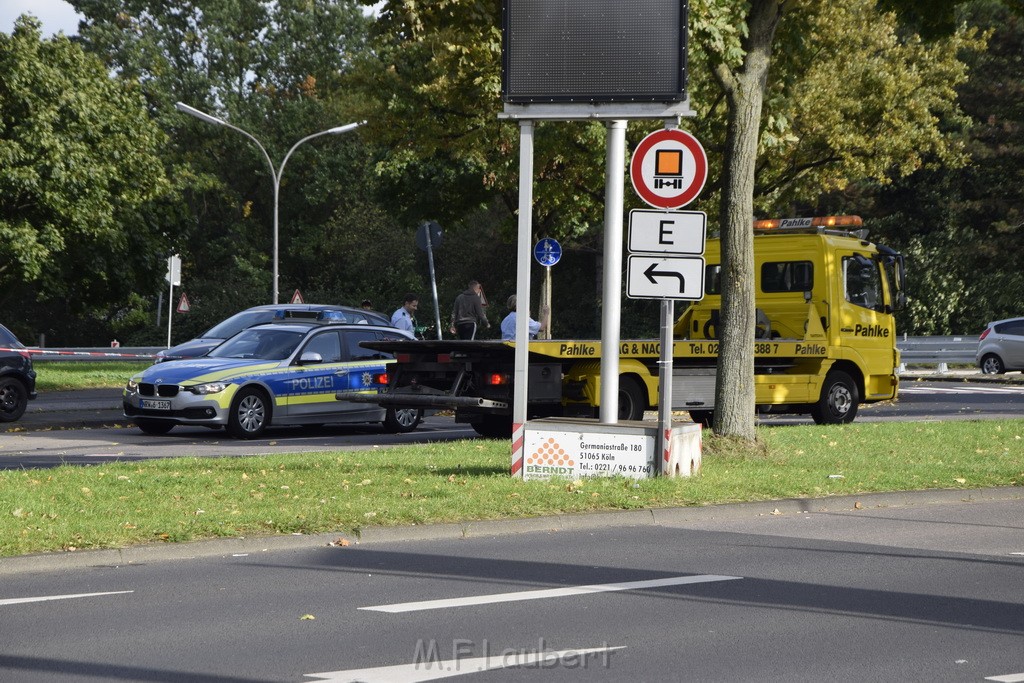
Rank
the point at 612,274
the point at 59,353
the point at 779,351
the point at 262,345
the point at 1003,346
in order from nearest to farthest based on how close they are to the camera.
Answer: the point at 612,274 < the point at 779,351 < the point at 262,345 < the point at 59,353 < the point at 1003,346

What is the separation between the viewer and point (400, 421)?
19594mm

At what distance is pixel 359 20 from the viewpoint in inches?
2404

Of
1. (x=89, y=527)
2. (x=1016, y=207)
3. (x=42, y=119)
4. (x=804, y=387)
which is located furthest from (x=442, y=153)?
(x=89, y=527)

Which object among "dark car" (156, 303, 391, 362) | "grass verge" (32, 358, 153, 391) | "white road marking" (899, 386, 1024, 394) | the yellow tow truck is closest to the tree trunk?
the yellow tow truck

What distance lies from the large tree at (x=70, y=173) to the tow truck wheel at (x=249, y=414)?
17371 millimetres

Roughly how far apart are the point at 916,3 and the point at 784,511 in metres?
7.30

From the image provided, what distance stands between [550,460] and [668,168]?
266 cm

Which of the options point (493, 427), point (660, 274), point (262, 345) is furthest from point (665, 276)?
point (262, 345)

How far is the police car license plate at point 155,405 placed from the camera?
1788 cm

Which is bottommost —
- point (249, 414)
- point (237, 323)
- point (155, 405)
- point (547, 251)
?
point (249, 414)

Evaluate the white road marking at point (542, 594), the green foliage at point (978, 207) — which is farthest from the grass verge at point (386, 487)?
the green foliage at point (978, 207)

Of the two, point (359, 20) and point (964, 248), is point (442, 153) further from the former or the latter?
point (359, 20)

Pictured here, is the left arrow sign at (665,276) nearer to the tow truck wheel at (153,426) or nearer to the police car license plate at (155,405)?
the police car license plate at (155,405)

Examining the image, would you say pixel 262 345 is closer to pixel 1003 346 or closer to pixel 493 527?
pixel 493 527
